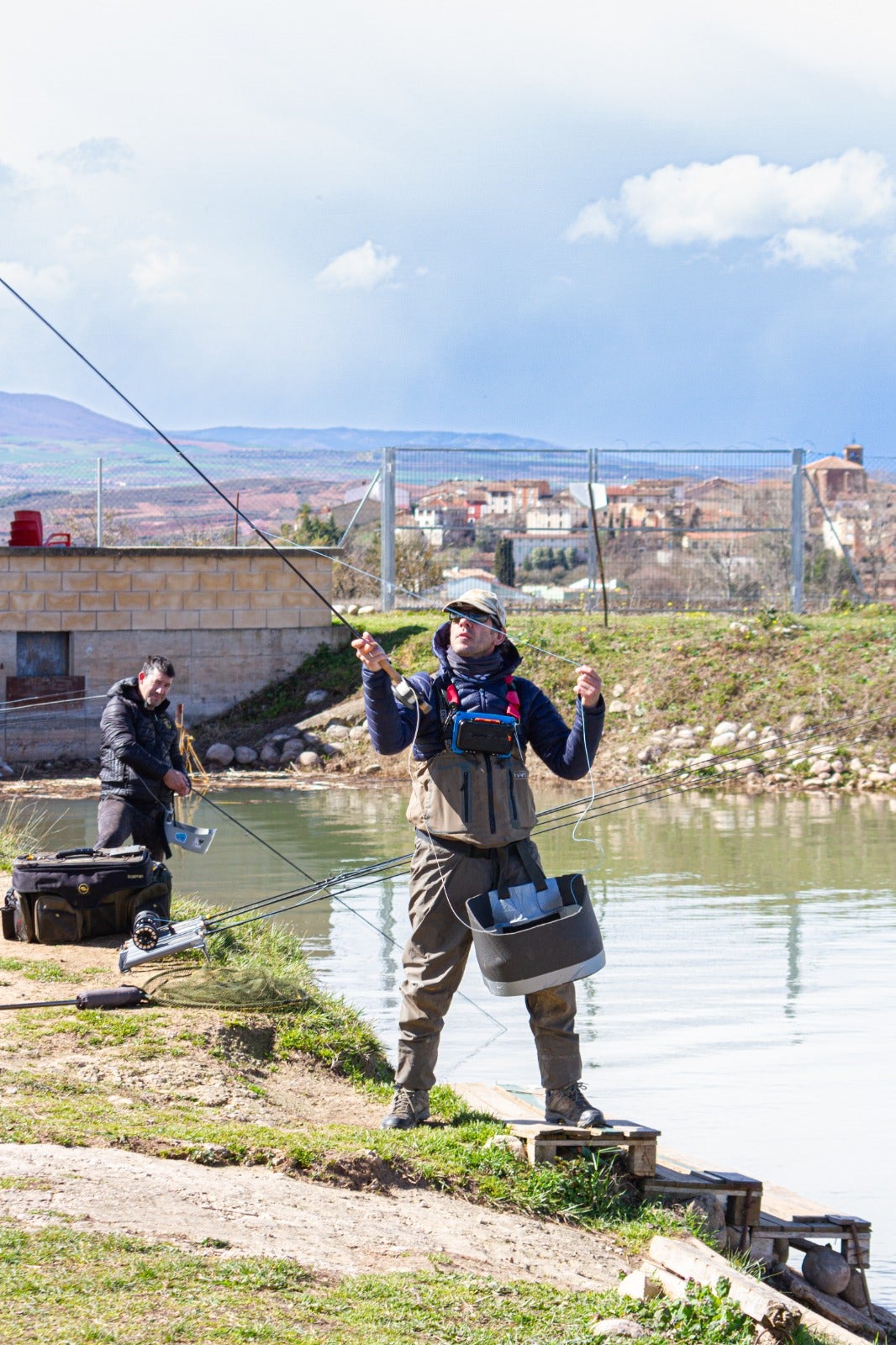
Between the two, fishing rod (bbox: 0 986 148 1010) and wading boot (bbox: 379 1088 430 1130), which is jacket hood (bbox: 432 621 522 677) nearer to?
wading boot (bbox: 379 1088 430 1130)

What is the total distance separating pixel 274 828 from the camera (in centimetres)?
1661

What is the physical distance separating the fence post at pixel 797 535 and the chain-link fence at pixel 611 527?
0.02 metres

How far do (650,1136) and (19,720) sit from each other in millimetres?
17188

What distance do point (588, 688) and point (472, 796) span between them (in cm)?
59

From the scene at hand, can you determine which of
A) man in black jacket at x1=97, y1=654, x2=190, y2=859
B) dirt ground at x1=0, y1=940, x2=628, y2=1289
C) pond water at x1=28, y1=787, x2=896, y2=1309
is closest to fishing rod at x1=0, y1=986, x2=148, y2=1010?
dirt ground at x1=0, y1=940, x2=628, y2=1289

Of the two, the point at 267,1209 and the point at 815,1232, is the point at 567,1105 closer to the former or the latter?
the point at 815,1232

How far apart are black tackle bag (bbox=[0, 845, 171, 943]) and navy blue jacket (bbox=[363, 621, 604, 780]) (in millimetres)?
3032

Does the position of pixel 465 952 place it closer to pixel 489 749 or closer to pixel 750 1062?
pixel 489 749

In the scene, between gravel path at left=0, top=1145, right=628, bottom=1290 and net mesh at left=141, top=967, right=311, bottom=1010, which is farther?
net mesh at left=141, top=967, right=311, bottom=1010

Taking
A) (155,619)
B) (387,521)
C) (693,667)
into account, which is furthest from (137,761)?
(387,521)

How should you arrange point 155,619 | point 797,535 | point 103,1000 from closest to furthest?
point 103,1000
point 155,619
point 797,535

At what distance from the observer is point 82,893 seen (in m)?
8.48

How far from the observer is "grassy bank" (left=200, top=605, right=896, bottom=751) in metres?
20.8

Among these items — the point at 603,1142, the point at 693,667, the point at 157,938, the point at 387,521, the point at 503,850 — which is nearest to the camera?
the point at 603,1142
